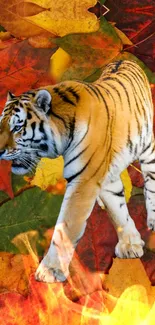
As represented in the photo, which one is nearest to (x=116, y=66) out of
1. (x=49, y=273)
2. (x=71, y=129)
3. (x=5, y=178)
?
(x=71, y=129)

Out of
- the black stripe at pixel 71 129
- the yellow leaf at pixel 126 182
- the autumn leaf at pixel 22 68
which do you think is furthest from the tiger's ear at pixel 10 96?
the yellow leaf at pixel 126 182

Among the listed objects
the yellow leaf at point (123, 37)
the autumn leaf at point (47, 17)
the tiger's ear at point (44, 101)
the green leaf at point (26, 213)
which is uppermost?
the autumn leaf at point (47, 17)

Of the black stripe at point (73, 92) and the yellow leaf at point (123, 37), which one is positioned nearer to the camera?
the black stripe at point (73, 92)

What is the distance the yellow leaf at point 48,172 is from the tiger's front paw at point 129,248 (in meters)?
0.16

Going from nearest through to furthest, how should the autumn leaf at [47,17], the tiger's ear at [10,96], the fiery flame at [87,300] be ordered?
the fiery flame at [87,300]
the tiger's ear at [10,96]
the autumn leaf at [47,17]

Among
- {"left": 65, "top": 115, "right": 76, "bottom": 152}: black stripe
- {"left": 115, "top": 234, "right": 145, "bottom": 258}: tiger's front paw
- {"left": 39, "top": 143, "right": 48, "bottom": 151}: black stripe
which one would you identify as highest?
{"left": 65, "top": 115, "right": 76, "bottom": 152}: black stripe

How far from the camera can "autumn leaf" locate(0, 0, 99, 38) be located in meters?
1.02

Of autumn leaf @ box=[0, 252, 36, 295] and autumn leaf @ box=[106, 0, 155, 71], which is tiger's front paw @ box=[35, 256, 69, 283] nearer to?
autumn leaf @ box=[0, 252, 36, 295]

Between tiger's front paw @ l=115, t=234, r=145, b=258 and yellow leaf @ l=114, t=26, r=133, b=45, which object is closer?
tiger's front paw @ l=115, t=234, r=145, b=258

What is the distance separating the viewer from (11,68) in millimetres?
993

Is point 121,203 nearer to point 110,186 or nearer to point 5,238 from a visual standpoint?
point 110,186

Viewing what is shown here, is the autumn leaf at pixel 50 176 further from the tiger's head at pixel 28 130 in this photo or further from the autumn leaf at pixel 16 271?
the autumn leaf at pixel 16 271

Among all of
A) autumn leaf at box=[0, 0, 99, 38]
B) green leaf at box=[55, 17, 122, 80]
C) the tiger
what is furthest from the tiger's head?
autumn leaf at box=[0, 0, 99, 38]

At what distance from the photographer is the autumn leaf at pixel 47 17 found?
40.3 inches
